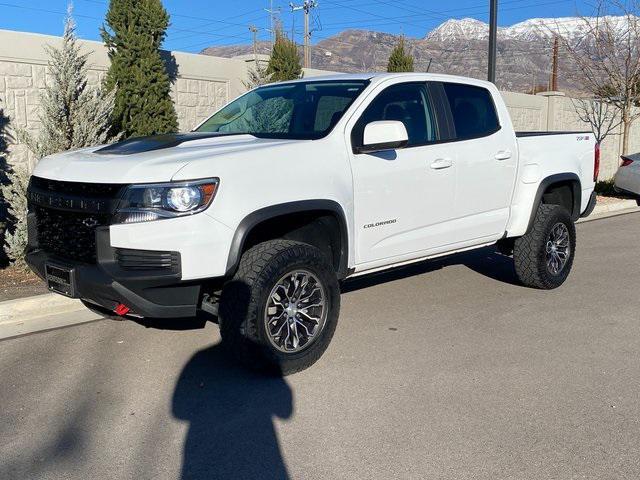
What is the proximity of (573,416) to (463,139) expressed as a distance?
2600 millimetres

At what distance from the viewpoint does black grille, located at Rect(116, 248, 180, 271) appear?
3.94m

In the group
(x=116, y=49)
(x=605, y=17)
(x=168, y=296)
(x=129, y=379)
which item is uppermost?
(x=605, y=17)

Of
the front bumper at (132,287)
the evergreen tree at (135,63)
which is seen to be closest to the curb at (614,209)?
the evergreen tree at (135,63)

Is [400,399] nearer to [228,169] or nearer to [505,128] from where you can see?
[228,169]

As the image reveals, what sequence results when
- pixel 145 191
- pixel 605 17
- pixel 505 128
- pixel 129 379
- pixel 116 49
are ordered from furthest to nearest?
pixel 605 17 → pixel 116 49 → pixel 505 128 → pixel 129 379 → pixel 145 191

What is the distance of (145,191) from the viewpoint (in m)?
3.96

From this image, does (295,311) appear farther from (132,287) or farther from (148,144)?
(148,144)

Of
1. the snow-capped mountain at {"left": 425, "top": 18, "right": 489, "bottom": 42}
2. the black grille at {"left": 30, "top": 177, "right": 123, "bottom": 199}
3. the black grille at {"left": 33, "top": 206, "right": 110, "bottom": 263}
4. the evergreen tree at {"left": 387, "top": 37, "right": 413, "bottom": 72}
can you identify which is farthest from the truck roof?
the snow-capped mountain at {"left": 425, "top": 18, "right": 489, "bottom": 42}

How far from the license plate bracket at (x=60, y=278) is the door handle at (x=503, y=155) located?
146 inches

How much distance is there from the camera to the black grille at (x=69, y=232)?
414cm

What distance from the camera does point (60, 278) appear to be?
170 inches

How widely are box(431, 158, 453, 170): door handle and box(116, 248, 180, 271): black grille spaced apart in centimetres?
235

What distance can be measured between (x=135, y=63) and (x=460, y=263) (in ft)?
16.6

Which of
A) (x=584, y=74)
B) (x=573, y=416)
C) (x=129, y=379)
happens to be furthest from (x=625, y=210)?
(x=129, y=379)
